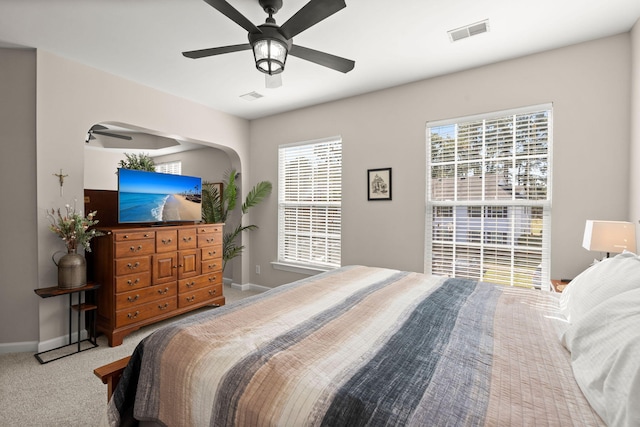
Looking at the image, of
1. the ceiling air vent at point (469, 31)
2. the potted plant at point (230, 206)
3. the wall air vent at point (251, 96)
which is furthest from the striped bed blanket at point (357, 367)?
the potted plant at point (230, 206)

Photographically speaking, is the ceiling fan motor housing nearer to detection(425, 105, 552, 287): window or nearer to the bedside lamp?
detection(425, 105, 552, 287): window

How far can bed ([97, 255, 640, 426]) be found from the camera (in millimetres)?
861

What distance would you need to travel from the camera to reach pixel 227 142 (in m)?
4.53

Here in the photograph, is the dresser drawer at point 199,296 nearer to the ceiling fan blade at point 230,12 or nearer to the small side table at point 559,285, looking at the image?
the ceiling fan blade at point 230,12

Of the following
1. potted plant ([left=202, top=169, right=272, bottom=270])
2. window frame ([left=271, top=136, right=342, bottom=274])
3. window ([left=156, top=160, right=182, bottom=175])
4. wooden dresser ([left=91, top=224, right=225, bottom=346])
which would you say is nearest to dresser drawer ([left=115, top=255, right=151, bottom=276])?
wooden dresser ([left=91, top=224, right=225, bottom=346])

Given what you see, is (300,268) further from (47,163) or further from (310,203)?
(47,163)

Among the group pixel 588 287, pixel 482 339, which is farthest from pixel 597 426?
pixel 588 287

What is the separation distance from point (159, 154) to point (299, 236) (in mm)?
3967

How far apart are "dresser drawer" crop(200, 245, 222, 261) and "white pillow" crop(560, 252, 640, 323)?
3.58 metres

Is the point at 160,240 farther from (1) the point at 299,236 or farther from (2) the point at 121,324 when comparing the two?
(1) the point at 299,236

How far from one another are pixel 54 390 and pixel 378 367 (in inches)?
101

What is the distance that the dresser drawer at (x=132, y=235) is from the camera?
2.89 m

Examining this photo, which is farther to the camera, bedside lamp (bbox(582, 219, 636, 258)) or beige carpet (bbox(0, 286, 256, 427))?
bedside lamp (bbox(582, 219, 636, 258))

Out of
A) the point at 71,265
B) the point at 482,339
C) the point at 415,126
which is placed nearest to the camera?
the point at 482,339
